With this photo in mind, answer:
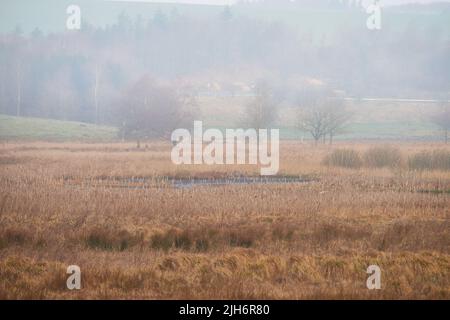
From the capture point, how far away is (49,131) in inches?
3044

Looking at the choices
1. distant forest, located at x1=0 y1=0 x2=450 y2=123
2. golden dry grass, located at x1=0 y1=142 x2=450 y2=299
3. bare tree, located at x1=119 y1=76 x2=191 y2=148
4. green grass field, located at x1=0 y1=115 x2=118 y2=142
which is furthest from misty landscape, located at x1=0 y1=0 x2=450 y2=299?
distant forest, located at x1=0 y1=0 x2=450 y2=123

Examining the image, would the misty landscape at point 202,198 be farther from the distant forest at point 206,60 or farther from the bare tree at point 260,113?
the distant forest at point 206,60

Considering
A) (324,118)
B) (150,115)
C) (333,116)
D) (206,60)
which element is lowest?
(324,118)

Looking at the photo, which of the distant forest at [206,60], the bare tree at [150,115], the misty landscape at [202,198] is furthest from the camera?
the distant forest at [206,60]

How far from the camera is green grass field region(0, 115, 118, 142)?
2844 inches

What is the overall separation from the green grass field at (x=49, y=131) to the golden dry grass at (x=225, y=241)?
42801mm

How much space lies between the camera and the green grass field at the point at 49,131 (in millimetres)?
72250

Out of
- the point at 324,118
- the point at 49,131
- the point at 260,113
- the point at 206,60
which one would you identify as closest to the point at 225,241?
the point at 260,113

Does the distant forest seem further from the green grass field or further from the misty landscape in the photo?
the green grass field

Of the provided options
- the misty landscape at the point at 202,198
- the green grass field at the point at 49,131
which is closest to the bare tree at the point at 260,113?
the misty landscape at the point at 202,198

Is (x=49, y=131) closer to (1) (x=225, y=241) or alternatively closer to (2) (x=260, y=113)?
(2) (x=260, y=113)

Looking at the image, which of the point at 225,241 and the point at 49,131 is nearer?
the point at 225,241

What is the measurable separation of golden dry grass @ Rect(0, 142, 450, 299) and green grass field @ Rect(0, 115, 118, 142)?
140 ft

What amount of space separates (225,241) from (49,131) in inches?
2516
